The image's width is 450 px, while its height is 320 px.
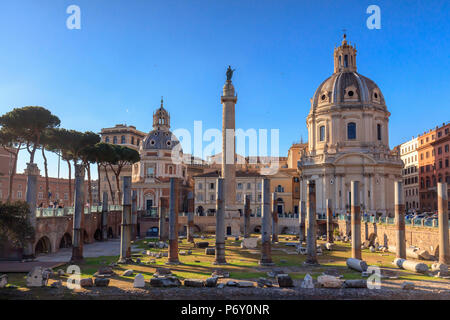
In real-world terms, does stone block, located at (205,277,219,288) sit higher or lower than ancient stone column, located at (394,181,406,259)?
lower

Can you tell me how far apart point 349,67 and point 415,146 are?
19380mm

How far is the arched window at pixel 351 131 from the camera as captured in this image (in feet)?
173

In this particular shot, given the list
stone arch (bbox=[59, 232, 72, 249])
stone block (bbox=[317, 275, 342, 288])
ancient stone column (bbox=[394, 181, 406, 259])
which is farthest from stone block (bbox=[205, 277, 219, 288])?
stone arch (bbox=[59, 232, 72, 249])

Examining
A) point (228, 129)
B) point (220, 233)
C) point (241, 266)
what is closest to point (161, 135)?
point (228, 129)

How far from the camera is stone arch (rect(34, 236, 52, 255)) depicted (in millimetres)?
27922

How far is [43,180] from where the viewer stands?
6650 cm

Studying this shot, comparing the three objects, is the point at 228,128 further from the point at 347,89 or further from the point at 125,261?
the point at 347,89

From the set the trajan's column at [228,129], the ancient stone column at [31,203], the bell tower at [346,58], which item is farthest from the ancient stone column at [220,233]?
the bell tower at [346,58]

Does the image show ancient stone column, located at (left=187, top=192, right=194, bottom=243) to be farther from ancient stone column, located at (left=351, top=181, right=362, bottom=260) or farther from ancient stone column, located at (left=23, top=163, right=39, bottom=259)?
ancient stone column, located at (left=351, top=181, right=362, bottom=260)

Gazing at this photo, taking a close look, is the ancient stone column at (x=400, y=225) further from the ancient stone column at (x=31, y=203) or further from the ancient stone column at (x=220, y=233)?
the ancient stone column at (x=31, y=203)

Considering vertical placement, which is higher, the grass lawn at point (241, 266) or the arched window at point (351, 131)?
the arched window at point (351, 131)

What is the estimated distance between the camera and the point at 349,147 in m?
52.1

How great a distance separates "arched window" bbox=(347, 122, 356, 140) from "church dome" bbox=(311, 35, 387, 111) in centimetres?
252
